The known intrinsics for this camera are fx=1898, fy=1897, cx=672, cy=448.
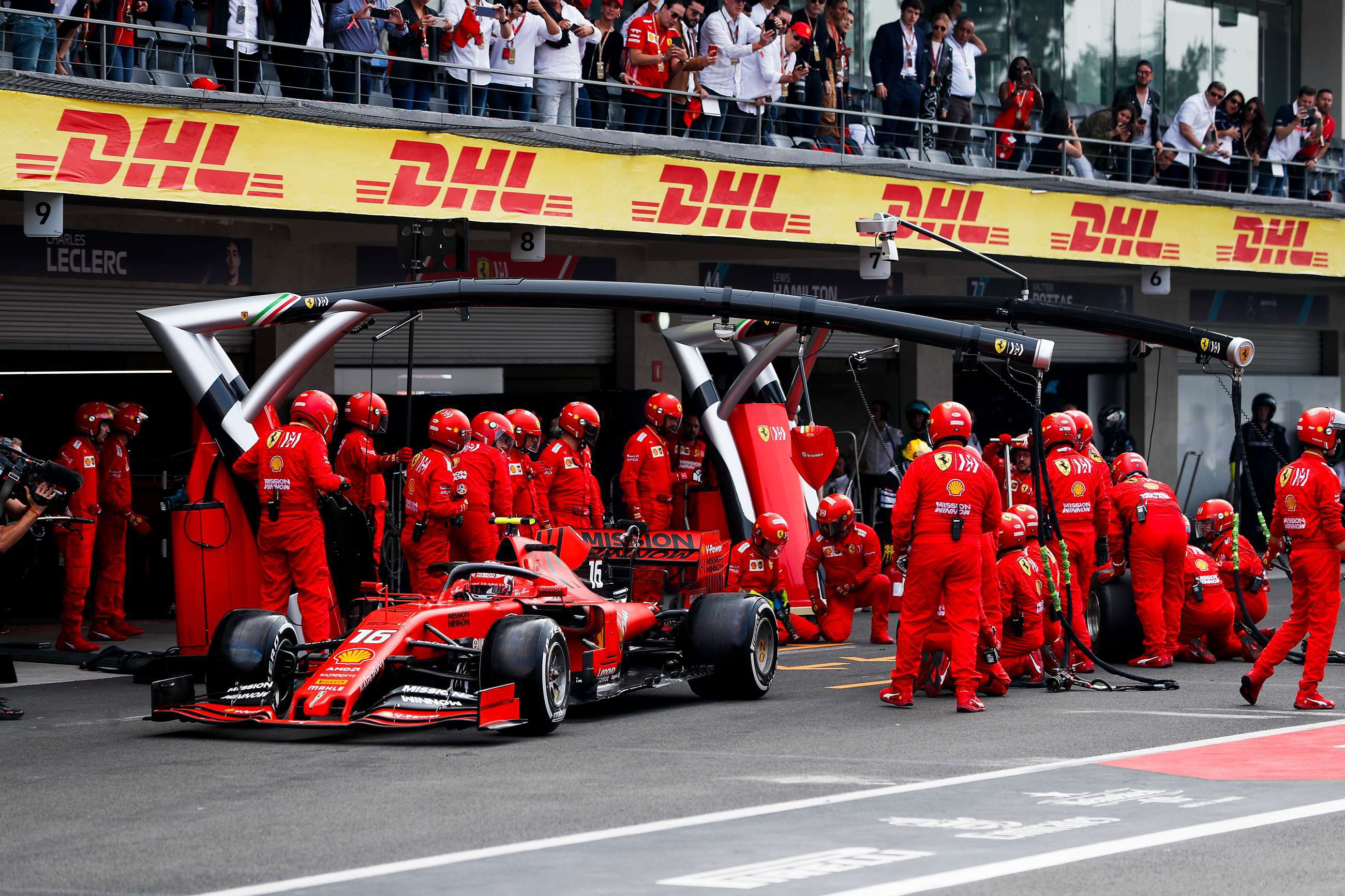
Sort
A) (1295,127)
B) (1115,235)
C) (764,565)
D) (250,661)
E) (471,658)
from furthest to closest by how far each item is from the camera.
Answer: (1295,127)
(1115,235)
(764,565)
(250,661)
(471,658)

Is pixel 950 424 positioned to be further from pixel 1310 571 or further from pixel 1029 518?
pixel 1310 571

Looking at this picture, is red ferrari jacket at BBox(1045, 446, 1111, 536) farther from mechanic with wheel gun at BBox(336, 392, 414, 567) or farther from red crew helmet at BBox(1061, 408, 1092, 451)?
mechanic with wheel gun at BBox(336, 392, 414, 567)

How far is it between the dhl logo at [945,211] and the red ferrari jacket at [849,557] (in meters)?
5.33

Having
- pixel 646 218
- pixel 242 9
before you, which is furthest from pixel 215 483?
pixel 646 218

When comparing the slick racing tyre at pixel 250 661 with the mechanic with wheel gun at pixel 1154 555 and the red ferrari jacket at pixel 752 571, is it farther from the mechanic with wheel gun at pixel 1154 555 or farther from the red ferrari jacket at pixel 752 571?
the mechanic with wheel gun at pixel 1154 555

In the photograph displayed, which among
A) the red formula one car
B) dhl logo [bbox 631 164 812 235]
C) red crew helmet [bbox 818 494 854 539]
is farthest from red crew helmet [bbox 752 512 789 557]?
dhl logo [bbox 631 164 812 235]

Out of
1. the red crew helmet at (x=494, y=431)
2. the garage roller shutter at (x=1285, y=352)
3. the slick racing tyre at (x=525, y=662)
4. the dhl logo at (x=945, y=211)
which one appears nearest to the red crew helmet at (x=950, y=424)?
the slick racing tyre at (x=525, y=662)

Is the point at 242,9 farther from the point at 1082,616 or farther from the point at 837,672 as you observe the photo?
the point at 1082,616

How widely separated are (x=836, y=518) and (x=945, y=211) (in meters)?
6.20

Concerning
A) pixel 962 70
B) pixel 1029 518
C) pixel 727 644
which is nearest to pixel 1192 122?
pixel 962 70

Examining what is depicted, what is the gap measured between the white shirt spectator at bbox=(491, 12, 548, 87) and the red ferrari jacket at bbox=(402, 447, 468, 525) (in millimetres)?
4721

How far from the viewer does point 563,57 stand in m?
18.3

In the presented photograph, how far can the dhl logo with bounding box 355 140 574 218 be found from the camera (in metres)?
16.2

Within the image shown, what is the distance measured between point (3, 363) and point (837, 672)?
30.2ft
